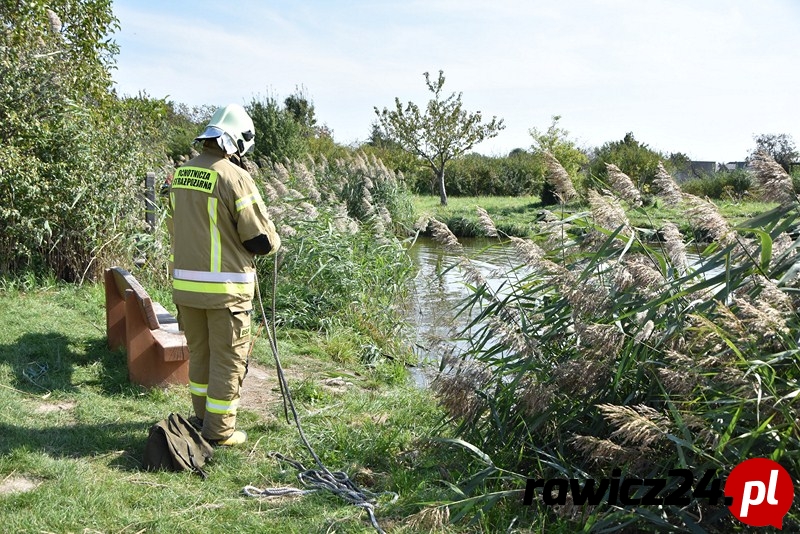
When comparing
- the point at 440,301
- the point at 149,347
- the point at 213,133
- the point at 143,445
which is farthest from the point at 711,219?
the point at 440,301

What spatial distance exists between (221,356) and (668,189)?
2776 mm

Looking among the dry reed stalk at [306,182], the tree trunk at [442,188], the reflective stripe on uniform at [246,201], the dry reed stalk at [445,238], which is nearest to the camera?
the reflective stripe on uniform at [246,201]

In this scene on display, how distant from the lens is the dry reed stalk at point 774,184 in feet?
10.8

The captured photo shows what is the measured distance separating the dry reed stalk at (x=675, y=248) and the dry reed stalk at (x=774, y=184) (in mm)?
611

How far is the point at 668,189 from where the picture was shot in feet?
12.9

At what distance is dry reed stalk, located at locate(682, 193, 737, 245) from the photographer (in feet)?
11.9

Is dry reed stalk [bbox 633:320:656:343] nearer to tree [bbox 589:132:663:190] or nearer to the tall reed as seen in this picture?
the tall reed

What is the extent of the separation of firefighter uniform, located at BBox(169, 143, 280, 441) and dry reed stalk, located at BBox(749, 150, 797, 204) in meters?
2.72

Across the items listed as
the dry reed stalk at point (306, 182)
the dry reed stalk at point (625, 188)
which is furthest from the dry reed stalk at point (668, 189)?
Answer: the dry reed stalk at point (306, 182)

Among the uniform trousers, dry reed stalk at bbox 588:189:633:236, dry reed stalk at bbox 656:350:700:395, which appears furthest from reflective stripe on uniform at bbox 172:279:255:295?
dry reed stalk at bbox 656:350:700:395

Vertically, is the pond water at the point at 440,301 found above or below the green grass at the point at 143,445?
above

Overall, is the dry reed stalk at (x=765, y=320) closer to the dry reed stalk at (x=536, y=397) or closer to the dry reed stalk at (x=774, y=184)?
the dry reed stalk at (x=774, y=184)

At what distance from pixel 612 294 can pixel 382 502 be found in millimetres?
1596

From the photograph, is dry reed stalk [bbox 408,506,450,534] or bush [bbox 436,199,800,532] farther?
dry reed stalk [bbox 408,506,450,534]
